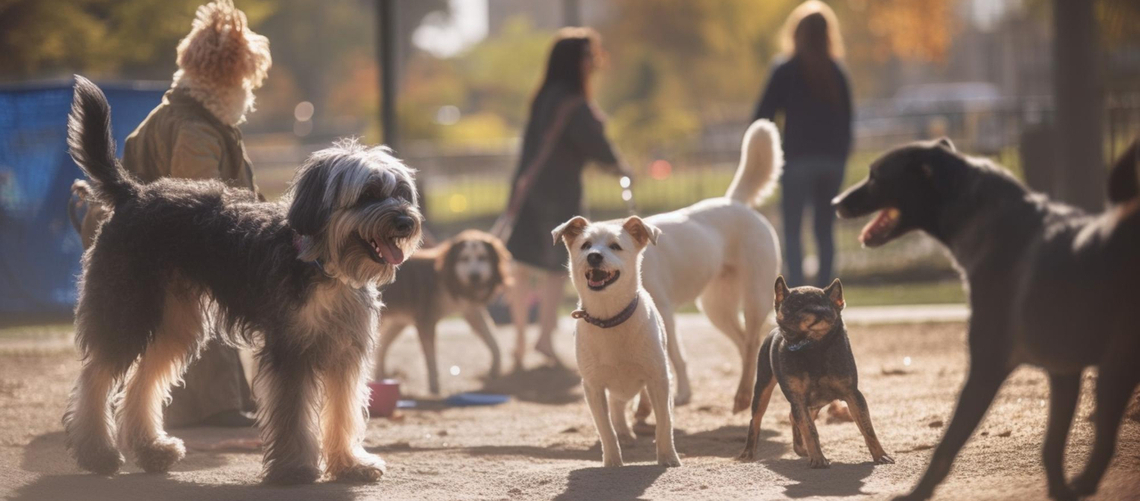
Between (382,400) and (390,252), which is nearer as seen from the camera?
(390,252)

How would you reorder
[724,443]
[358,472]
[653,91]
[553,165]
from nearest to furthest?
[358,472]
[724,443]
[553,165]
[653,91]

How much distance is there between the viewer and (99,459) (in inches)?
254

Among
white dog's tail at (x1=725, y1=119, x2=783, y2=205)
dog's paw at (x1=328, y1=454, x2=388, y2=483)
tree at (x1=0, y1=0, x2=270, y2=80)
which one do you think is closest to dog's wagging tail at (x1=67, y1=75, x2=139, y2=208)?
dog's paw at (x1=328, y1=454, x2=388, y2=483)

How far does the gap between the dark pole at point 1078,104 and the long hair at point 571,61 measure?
554 cm

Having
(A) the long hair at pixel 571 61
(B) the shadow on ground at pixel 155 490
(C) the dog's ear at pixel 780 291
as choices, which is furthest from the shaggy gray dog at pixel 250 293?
(A) the long hair at pixel 571 61

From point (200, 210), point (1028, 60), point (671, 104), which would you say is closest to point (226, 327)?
point (200, 210)

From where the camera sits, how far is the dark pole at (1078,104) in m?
13.4

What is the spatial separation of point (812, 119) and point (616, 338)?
5.54 meters

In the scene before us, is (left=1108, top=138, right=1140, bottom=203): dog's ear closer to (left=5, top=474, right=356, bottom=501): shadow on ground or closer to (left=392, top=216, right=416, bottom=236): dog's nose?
(left=392, top=216, right=416, bottom=236): dog's nose

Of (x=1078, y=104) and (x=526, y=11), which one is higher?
(x=526, y=11)

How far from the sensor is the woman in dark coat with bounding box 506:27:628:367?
10.7 metres

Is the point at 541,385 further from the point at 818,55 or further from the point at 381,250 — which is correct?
the point at 381,250

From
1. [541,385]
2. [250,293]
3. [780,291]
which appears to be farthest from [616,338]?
[541,385]

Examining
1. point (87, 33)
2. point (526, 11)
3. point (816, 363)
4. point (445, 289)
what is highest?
point (526, 11)
